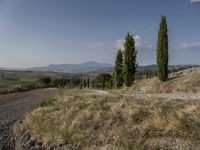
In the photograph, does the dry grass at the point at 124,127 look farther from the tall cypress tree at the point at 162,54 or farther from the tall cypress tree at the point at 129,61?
the tall cypress tree at the point at 129,61

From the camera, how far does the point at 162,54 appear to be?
3262 cm

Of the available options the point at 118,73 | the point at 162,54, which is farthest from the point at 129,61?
the point at 162,54

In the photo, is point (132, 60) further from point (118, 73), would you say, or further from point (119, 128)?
point (119, 128)

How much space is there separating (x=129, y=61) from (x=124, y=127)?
32.3 m

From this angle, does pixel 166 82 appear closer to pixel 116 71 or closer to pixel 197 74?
pixel 197 74

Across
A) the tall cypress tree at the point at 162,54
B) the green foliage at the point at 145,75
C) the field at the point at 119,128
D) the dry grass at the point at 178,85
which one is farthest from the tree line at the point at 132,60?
the field at the point at 119,128

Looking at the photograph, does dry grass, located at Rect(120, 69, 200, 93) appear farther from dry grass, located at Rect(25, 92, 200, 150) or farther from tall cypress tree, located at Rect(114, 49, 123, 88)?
dry grass, located at Rect(25, 92, 200, 150)

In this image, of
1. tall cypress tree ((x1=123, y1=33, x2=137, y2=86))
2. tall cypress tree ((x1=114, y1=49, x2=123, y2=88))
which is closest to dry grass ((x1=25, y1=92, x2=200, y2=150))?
tall cypress tree ((x1=123, y1=33, x2=137, y2=86))

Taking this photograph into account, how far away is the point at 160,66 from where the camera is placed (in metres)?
32.7

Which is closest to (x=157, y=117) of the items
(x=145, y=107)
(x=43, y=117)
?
(x=145, y=107)

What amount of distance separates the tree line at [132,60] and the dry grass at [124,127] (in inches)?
853

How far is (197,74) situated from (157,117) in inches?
897

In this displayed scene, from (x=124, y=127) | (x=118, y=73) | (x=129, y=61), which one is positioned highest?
(x=129, y=61)

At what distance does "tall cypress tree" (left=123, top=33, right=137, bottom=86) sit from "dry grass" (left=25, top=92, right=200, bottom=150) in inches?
1099
